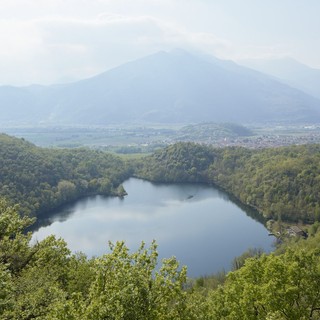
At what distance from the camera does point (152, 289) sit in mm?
9070

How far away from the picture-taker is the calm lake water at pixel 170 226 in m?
49.4

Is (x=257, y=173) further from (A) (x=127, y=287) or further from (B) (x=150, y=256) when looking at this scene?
(A) (x=127, y=287)

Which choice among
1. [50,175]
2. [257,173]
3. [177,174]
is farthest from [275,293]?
[177,174]

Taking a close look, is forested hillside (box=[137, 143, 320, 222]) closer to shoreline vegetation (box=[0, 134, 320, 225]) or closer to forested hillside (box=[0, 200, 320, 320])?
shoreline vegetation (box=[0, 134, 320, 225])

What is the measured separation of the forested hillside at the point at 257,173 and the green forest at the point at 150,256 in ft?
0.71

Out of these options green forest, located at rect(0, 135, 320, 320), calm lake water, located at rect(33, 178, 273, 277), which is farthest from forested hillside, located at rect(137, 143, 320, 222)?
calm lake water, located at rect(33, 178, 273, 277)

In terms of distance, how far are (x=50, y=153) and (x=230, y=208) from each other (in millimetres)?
44102

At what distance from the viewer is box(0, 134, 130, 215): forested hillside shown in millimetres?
64062

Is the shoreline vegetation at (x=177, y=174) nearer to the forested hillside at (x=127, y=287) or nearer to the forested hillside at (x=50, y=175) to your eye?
the forested hillside at (x=50, y=175)

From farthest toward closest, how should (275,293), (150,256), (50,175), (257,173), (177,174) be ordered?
(177,174)
(257,173)
(50,175)
(275,293)
(150,256)

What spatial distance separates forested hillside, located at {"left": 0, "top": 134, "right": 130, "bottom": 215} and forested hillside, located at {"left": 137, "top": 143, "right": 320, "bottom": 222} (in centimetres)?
1214

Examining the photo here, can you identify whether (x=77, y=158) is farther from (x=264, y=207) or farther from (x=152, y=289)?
(x=152, y=289)

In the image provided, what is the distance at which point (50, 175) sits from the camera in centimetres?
7581

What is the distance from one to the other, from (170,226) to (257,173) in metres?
26.9
